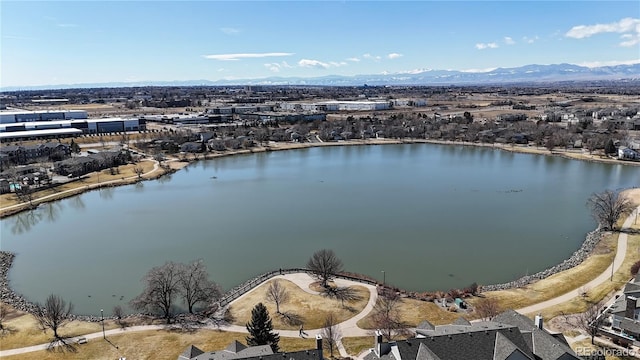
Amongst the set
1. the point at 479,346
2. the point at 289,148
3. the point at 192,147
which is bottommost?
the point at 289,148

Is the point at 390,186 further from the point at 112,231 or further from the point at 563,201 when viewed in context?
the point at 112,231

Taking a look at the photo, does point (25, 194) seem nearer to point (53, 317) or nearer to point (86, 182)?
point (86, 182)

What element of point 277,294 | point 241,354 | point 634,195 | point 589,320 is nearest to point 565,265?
point 589,320

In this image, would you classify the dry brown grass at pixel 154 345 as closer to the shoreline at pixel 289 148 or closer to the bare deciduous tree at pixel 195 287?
the bare deciduous tree at pixel 195 287

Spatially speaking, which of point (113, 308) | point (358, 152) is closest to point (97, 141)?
point (358, 152)

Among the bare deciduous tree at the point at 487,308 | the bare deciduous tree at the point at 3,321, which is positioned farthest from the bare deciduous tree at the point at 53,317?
the bare deciduous tree at the point at 487,308

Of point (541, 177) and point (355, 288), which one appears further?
point (541, 177)
